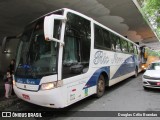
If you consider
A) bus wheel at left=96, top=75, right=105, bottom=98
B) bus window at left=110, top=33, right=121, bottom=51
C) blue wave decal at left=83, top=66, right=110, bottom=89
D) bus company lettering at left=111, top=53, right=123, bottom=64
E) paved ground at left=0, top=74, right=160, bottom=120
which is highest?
bus window at left=110, top=33, right=121, bottom=51

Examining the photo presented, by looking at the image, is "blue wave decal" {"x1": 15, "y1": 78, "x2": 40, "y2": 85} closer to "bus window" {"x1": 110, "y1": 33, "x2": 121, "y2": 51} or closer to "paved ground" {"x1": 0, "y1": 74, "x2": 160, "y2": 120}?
"paved ground" {"x1": 0, "y1": 74, "x2": 160, "y2": 120}

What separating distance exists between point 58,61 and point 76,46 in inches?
43.2

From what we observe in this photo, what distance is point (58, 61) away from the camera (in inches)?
174

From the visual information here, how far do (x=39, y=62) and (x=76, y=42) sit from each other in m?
1.39

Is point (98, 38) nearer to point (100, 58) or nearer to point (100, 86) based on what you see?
point (100, 58)

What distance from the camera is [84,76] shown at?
554 centimetres

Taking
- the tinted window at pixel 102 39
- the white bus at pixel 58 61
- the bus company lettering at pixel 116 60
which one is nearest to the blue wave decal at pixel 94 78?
the white bus at pixel 58 61

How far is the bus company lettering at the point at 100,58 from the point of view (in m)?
6.42

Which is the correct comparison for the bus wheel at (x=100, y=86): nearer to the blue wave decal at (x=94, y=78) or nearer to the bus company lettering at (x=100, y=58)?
the blue wave decal at (x=94, y=78)

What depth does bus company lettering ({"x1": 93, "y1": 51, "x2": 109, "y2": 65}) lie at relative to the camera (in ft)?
21.1

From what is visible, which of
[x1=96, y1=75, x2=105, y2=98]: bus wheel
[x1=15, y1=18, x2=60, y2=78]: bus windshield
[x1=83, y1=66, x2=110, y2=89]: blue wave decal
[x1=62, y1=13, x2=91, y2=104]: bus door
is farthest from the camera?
[x1=96, y1=75, x2=105, y2=98]: bus wheel

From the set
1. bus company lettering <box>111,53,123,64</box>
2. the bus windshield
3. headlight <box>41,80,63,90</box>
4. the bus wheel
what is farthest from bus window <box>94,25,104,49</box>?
headlight <box>41,80,63,90</box>

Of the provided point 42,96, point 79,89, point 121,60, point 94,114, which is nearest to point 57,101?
point 42,96

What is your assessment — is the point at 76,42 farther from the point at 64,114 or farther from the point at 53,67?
the point at 64,114
